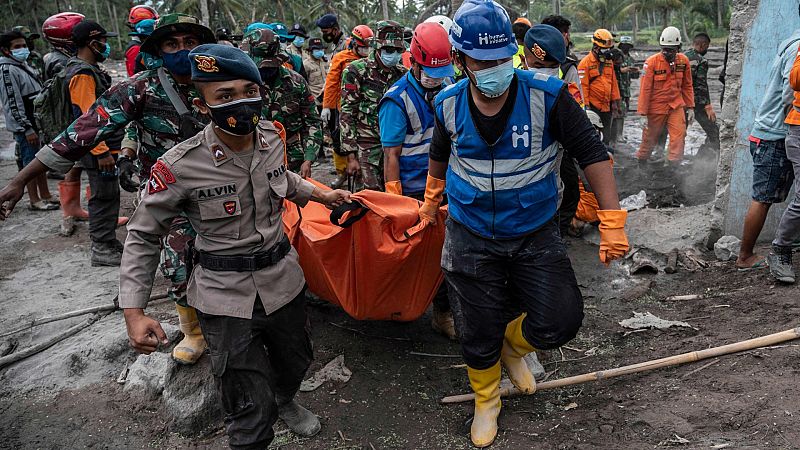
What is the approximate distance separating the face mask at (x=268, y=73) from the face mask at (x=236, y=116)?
216cm

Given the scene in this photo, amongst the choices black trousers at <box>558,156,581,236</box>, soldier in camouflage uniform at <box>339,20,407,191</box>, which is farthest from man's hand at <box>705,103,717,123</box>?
soldier in camouflage uniform at <box>339,20,407,191</box>


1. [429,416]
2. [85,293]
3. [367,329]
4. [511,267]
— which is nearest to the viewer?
[511,267]

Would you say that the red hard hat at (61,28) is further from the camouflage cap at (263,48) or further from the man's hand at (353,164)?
the man's hand at (353,164)

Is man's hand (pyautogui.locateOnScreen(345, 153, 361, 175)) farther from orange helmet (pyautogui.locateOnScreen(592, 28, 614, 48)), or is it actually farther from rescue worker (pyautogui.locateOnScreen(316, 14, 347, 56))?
rescue worker (pyautogui.locateOnScreen(316, 14, 347, 56))

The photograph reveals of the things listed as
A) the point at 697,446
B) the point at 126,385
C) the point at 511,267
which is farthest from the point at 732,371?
the point at 126,385

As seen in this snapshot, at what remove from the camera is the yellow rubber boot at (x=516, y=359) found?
3.06 metres

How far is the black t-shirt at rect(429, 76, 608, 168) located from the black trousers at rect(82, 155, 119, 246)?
4.13m

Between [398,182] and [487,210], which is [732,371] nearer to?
[487,210]

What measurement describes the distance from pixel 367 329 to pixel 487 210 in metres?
1.71

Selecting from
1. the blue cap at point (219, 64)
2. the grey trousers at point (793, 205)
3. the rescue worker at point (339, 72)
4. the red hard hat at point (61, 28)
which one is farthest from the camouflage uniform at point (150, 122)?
the grey trousers at point (793, 205)

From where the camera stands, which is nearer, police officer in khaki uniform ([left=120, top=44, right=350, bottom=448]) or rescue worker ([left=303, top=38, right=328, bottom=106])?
police officer in khaki uniform ([left=120, top=44, right=350, bottom=448])

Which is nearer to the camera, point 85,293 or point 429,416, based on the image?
point 429,416

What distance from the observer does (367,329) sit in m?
4.17

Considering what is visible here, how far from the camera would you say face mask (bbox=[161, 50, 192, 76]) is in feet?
10.5
